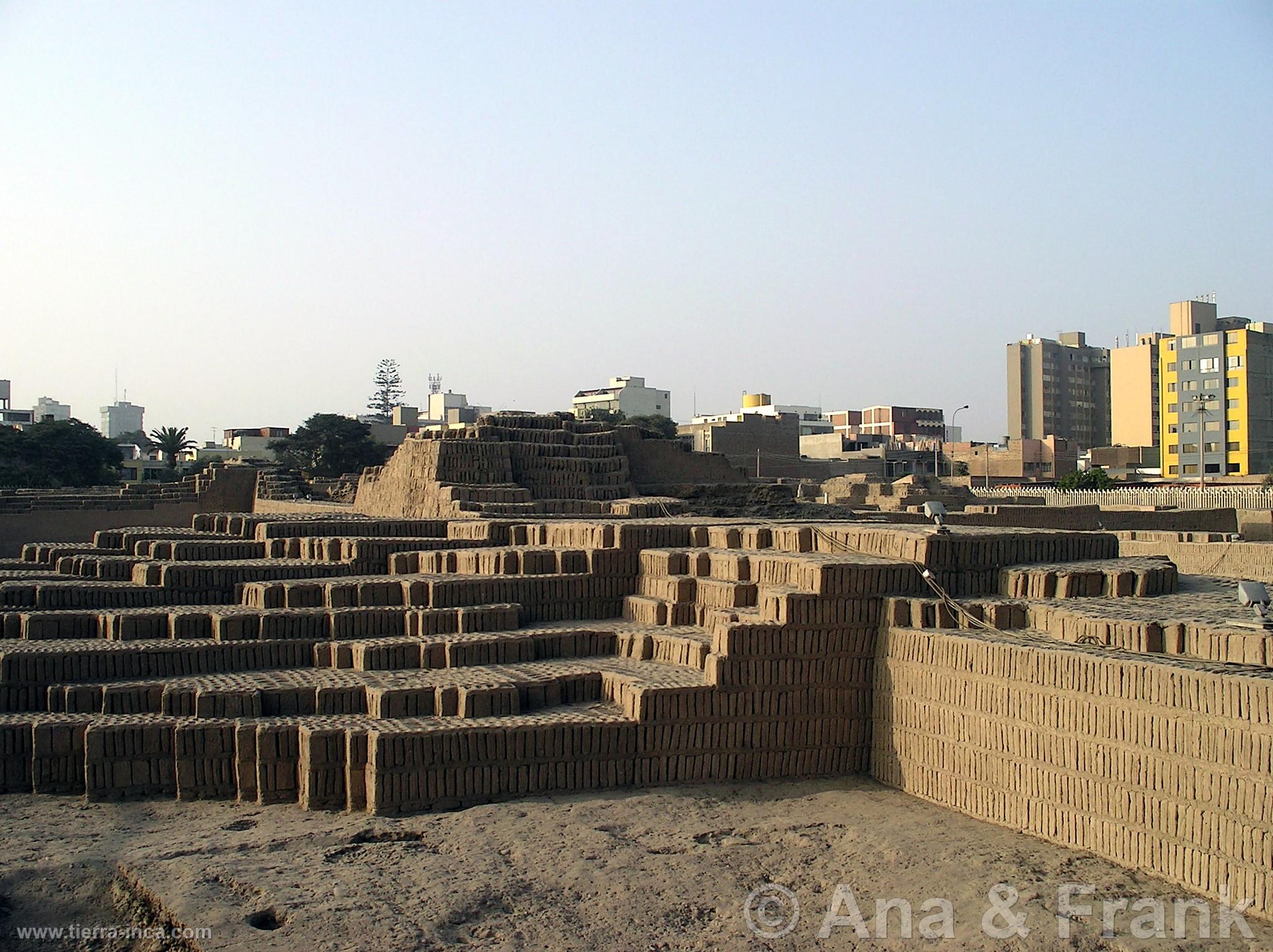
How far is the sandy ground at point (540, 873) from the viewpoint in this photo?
550cm

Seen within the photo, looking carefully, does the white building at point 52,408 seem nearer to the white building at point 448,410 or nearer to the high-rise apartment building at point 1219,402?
the white building at point 448,410

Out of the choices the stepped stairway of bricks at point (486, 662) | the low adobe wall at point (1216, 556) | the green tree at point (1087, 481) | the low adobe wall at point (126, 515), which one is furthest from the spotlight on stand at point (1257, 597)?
the green tree at point (1087, 481)

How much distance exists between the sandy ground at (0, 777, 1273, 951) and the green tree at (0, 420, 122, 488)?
1510 inches

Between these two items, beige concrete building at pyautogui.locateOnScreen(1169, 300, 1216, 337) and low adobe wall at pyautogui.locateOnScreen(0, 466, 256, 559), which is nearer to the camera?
low adobe wall at pyautogui.locateOnScreen(0, 466, 256, 559)

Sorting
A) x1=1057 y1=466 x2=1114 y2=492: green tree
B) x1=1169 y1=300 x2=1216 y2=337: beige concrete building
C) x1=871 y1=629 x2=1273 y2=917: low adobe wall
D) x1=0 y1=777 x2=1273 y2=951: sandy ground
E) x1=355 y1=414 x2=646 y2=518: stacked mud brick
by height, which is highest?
x1=1169 y1=300 x2=1216 y2=337: beige concrete building

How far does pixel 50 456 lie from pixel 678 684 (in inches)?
1604

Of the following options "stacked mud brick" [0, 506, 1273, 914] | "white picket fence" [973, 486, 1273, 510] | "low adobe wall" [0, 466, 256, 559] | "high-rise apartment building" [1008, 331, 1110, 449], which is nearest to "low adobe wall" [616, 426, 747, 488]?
"white picket fence" [973, 486, 1273, 510]

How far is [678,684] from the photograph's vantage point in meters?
8.16

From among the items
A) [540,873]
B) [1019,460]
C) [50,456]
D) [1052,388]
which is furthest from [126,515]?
[1052,388]

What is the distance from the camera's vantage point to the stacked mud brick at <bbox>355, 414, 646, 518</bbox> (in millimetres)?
16422

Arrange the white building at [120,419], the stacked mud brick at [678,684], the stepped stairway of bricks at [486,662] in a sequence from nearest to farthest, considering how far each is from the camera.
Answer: the stacked mud brick at [678,684]
the stepped stairway of bricks at [486,662]
the white building at [120,419]

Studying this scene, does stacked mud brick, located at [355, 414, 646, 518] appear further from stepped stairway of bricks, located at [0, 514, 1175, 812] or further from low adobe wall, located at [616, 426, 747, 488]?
stepped stairway of bricks, located at [0, 514, 1175, 812]

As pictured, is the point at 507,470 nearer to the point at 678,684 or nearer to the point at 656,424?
the point at 678,684

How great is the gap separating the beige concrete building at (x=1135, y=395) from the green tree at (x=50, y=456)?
162ft
